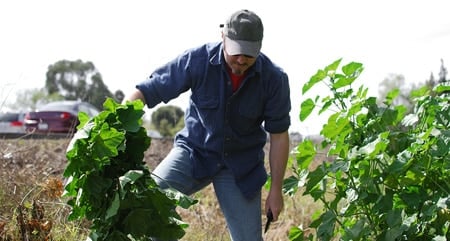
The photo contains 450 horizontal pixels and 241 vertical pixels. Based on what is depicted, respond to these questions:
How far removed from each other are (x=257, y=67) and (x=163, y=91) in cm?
50

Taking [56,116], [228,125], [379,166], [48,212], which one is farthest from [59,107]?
[379,166]

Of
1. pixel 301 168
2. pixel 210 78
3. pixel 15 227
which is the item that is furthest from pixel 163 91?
pixel 15 227

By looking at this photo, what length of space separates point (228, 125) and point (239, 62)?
40 cm

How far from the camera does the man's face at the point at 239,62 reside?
3.55 metres

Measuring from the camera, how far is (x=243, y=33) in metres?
3.49

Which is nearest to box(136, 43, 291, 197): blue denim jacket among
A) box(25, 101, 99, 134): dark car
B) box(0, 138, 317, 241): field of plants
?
box(0, 138, 317, 241): field of plants

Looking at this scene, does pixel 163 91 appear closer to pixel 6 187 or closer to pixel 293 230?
pixel 293 230

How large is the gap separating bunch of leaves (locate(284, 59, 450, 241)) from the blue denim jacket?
23cm

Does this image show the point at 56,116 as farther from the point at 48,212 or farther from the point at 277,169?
the point at 277,169

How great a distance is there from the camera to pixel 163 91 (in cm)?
370

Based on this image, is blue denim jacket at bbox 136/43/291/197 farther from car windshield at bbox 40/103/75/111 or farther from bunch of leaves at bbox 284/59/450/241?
car windshield at bbox 40/103/75/111

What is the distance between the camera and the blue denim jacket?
376 centimetres

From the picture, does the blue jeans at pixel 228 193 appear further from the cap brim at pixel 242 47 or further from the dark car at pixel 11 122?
the dark car at pixel 11 122

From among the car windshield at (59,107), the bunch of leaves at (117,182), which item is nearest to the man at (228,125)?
the bunch of leaves at (117,182)
